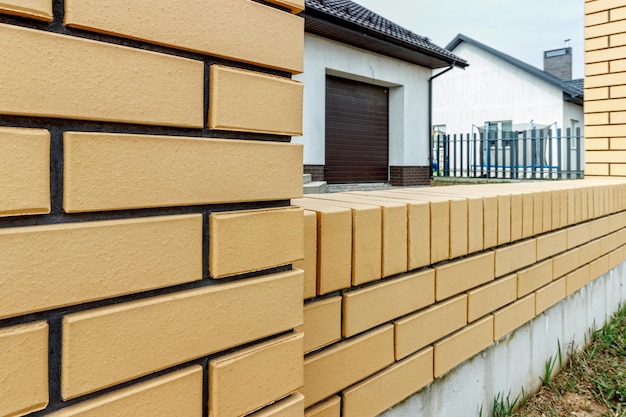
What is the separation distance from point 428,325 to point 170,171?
1.15m

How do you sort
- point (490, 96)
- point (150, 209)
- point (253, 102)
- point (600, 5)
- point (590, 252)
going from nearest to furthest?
point (150, 209) < point (253, 102) < point (590, 252) < point (600, 5) < point (490, 96)

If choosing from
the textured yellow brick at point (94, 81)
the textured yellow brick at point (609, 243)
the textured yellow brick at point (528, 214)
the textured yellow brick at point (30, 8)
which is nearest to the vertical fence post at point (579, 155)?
the textured yellow brick at point (609, 243)

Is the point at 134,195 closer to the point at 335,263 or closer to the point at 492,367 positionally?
the point at 335,263

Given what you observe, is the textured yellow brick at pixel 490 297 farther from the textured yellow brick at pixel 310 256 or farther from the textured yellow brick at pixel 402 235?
the textured yellow brick at pixel 310 256

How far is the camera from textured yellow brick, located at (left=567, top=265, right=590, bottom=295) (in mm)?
2664

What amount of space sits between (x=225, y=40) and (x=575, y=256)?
260 cm

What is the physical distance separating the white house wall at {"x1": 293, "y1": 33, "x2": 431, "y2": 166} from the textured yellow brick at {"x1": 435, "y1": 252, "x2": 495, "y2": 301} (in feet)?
20.6

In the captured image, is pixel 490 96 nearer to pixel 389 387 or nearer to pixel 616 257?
pixel 616 257

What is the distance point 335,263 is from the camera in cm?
126

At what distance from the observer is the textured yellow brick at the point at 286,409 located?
0.93 m

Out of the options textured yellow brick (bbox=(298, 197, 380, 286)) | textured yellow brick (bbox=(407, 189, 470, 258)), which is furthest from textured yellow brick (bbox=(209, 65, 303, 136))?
textured yellow brick (bbox=(407, 189, 470, 258))

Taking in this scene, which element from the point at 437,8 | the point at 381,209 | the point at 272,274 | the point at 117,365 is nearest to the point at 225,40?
the point at 272,274

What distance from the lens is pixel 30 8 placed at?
632 mm

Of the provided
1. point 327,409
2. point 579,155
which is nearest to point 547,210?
point 327,409
